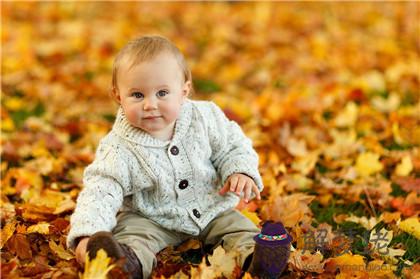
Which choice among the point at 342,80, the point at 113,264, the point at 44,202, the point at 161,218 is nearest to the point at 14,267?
the point at 113,264

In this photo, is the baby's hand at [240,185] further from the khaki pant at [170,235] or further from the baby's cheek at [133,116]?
the baby's cheek at [133,116]

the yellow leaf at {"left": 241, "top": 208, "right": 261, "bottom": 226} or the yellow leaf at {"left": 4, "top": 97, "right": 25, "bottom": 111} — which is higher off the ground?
the yellow leaf at {"left": 241, "top": 208, "right": 261, "bottom": 226}

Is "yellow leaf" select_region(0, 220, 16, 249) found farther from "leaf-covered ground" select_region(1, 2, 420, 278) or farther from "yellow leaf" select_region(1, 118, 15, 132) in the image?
"yellow leaf" select_region(1, 118, 15, 132)

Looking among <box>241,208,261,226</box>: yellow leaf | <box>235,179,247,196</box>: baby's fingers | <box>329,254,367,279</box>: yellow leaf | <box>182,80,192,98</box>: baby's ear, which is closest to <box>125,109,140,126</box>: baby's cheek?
<box>182,80,192,98</box>: baby's ear

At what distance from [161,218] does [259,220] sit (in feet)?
1.65

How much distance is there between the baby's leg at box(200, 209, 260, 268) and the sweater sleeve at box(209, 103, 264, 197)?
0.50 ft

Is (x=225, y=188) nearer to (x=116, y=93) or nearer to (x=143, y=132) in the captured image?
(x=143, y=132)

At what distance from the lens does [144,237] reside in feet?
7.70

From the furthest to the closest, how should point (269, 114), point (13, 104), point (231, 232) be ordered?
1. point (13, 104)
2. point (269, 114)
3. point (231, 232)

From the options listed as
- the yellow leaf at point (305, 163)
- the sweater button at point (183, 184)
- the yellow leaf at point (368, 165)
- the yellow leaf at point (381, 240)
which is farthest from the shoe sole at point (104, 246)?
the yellow leaf at point (368, 165)

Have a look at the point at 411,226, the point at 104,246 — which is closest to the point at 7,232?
the point at 104,246

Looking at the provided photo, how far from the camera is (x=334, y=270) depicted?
7.43ft

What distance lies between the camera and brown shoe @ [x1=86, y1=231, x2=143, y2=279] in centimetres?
198

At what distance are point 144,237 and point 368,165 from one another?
1580mm
